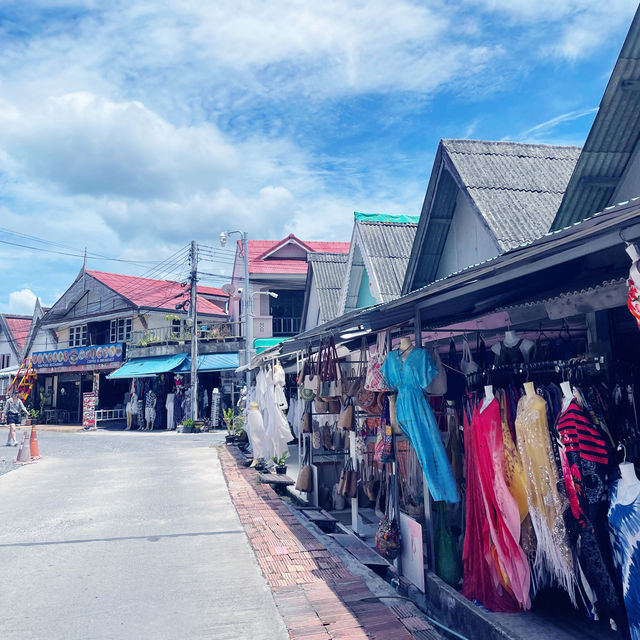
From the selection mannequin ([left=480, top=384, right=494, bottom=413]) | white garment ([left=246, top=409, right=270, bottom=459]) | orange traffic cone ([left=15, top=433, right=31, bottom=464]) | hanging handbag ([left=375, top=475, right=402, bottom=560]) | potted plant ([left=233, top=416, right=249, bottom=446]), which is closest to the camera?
mannequin ([left=480, top=384, right=494, bottom=413])

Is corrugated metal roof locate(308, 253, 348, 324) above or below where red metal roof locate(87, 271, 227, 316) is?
below

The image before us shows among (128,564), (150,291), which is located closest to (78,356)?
(150,291)

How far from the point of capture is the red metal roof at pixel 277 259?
2938 cm

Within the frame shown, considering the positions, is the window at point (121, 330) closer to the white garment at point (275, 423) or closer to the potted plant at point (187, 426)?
the potted plant at point (187, 426)

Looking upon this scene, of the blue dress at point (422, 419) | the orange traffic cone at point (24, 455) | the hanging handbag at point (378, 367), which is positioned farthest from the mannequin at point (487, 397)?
the orange traffic cone at point (24, 455)

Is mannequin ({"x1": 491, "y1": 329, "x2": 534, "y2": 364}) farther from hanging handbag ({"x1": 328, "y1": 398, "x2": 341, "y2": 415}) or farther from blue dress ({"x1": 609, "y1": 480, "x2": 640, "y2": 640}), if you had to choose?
hanging handbag ({"x1": 328, "y1": 398, "x2": 341, "y2": 415})

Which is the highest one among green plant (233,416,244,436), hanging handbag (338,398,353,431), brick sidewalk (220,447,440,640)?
hanging handbag (338,398,353,431)

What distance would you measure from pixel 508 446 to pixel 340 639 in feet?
6.37

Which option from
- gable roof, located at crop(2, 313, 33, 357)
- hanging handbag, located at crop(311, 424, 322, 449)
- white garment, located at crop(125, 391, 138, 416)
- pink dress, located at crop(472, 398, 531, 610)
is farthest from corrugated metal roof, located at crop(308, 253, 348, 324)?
gable roof, located at crop(2, 313, 33, 357)

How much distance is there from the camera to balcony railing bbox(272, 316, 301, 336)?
2998 cm

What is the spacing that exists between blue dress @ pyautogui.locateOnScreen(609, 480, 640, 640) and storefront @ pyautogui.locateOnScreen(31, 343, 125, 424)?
103 ft

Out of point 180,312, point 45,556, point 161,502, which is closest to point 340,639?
point 45,556

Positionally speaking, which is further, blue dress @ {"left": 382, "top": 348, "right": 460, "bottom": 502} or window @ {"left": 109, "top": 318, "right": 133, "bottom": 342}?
window @ {"left": 109, "top": 318, "right": 133, "bottom": 342}

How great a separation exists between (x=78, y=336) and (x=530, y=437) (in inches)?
1498
